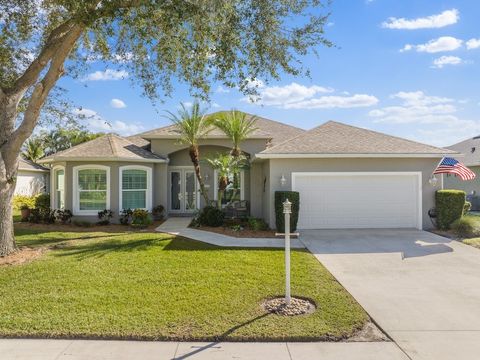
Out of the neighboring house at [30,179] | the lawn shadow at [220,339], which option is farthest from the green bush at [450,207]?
the neighboring house at [30,179]

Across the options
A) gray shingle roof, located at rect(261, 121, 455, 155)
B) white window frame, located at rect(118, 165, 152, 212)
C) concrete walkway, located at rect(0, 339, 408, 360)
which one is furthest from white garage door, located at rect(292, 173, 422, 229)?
concrete walkway, located at rect(0, 339, 408, 360)

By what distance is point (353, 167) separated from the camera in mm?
13836

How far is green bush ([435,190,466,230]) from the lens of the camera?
44.0 feet

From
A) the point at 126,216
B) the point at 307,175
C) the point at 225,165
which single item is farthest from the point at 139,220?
the point at 307,175

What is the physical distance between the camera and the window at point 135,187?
15.9m

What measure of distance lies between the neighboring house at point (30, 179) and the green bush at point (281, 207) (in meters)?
23.6

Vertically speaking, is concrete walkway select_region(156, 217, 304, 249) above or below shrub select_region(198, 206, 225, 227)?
below

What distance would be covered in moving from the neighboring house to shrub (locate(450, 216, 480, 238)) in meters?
29.1

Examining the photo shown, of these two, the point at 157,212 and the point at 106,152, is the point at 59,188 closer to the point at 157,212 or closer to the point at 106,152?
the point at 106,152

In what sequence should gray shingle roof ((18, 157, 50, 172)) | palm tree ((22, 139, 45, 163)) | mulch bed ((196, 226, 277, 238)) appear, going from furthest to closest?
palm tree ((22, 139, 45, 163)) < gray shingle roof ((18, 157, 50, 172)) < mulch bed ((196, 226, 277, 238))

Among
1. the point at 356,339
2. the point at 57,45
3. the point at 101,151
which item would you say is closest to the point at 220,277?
the point at 356,339

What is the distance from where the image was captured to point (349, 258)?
30.8 ft

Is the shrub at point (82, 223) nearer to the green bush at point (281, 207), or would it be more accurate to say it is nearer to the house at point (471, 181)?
the green bush at point (281, 207)

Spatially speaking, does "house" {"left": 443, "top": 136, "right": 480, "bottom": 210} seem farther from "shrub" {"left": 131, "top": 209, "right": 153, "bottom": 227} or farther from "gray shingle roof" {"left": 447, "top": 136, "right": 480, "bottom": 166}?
"shrub" {"left": 131, "top": 209, "right": 153, "bottom": 227}
